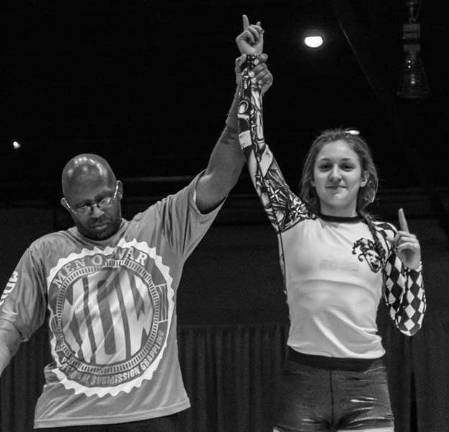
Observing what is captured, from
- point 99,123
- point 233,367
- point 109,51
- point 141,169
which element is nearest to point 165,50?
point 109,51

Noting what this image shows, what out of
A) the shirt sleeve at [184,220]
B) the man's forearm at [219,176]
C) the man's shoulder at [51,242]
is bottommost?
the man's shoulder at [51,242]

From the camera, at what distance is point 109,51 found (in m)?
6.18

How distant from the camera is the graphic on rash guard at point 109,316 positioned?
267 centimetres

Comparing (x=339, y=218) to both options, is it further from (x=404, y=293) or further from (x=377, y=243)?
(x=404, y=293)

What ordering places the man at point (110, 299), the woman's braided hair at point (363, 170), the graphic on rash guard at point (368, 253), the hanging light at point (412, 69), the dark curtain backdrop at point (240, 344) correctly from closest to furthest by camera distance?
the man at point (110, 299), the graphic on rash guard at point (368, 253), the woman's braided hair at point (363, 170), the hanging light at point (412, 69), the dark curtain backdrop at point (240, 344)

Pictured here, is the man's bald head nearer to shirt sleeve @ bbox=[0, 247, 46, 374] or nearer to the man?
the man

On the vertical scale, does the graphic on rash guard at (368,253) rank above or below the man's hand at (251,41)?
below

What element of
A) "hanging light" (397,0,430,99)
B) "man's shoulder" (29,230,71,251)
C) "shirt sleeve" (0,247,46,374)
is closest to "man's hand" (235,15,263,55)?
"man's shoulder" (29,230,71,251)

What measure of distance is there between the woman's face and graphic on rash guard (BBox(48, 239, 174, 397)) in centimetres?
50

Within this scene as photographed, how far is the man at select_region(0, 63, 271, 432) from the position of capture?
8.67 ft

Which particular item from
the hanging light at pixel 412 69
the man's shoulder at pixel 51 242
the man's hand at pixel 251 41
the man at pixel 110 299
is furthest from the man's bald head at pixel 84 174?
the hanging light at pixel 412 69

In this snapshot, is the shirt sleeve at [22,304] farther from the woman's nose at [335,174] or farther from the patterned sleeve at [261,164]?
the woman's nose at [335,174]

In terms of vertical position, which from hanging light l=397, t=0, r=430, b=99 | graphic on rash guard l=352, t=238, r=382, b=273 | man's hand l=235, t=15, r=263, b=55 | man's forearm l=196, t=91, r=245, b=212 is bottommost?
graphic on rash guard l=352, t=238, r=382, b=273

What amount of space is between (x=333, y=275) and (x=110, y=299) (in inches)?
23.9
